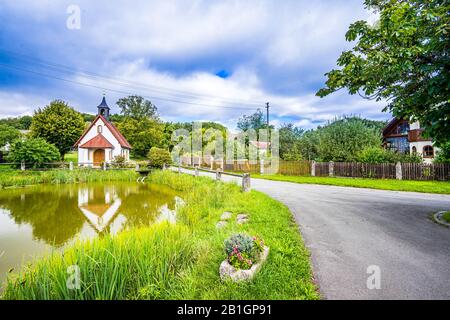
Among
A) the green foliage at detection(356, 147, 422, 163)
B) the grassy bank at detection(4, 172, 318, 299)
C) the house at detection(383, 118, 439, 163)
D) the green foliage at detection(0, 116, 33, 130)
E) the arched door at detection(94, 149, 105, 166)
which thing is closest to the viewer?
the grassy bank at detection(4, 172, 318, 299)

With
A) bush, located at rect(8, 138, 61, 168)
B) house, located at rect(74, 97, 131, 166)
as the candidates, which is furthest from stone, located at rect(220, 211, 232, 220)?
house, located at rect(74, 97, 131, 166)

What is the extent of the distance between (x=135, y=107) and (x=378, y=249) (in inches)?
1875

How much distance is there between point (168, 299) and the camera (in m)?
3.06

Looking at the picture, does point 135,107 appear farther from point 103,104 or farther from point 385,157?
point 385,157

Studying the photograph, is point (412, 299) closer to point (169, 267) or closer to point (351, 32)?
point (169, 267)

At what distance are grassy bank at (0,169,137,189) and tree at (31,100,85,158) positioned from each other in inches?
397

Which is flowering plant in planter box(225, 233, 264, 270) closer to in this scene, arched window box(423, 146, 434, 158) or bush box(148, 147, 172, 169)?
bush box(148, 147, 172, 169)

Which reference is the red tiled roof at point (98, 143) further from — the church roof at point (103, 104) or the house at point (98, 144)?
the church roof at point (103, 104)

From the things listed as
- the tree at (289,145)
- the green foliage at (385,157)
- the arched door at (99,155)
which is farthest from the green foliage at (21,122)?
the green foliage at (385,157)

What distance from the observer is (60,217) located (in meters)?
8.66

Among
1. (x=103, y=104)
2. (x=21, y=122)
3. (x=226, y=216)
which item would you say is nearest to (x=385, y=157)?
(x=226, y=216)

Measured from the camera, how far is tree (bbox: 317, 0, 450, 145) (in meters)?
4.56
